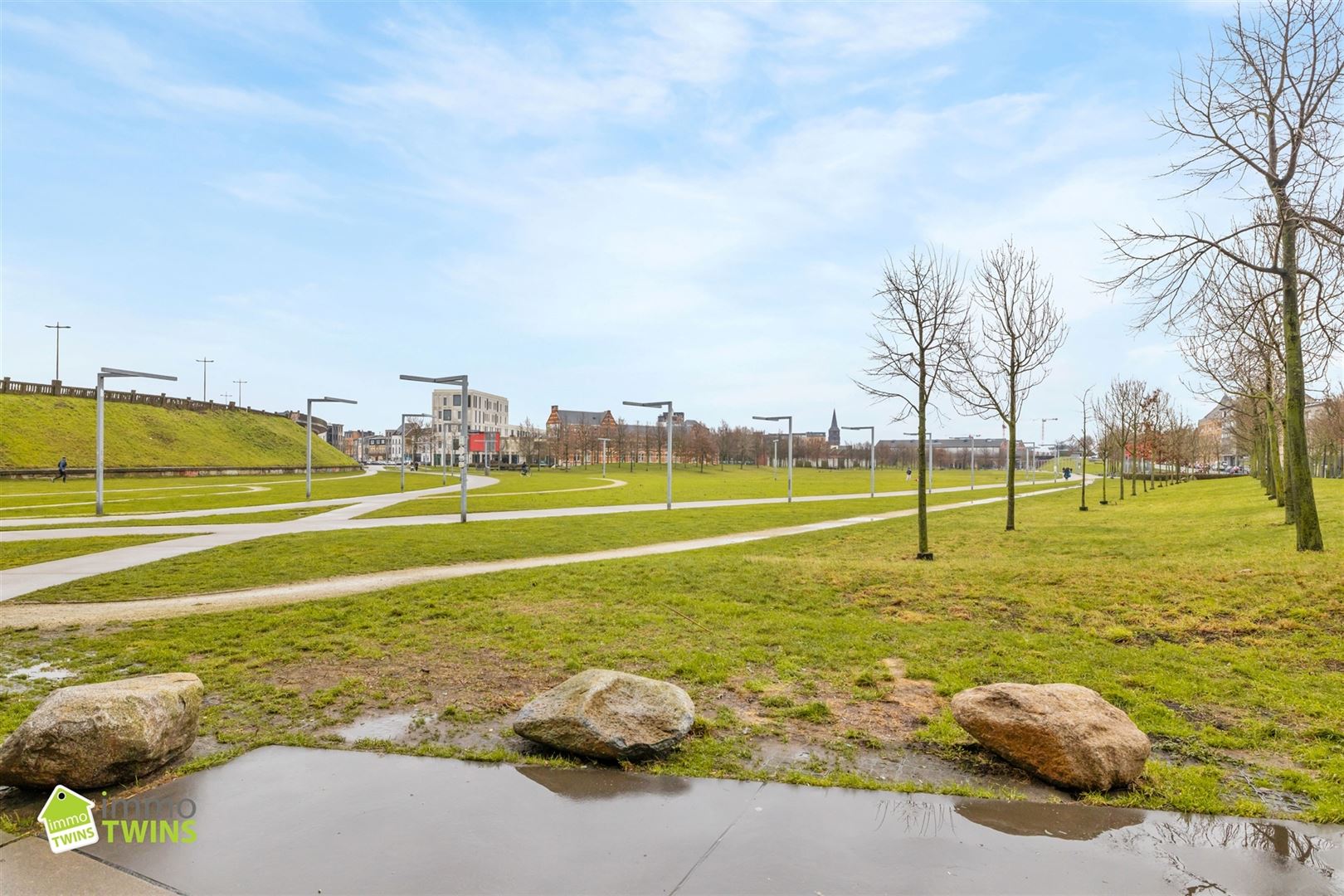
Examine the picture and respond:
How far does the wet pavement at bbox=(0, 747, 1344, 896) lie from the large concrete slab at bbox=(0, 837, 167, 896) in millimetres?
33

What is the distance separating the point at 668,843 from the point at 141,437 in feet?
275

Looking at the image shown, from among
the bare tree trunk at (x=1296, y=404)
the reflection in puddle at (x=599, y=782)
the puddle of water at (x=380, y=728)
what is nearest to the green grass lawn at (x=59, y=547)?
the puddle of water at (x=380, y=728)

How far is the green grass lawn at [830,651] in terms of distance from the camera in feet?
19.6

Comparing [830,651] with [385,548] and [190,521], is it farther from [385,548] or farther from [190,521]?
[190,521]

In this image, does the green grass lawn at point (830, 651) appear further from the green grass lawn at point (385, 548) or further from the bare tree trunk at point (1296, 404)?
the green grass lawn at point (385, 548)

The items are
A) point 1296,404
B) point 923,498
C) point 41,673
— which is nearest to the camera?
point 41,673

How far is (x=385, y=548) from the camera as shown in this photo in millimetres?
17578

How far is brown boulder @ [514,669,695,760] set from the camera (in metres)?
5.54

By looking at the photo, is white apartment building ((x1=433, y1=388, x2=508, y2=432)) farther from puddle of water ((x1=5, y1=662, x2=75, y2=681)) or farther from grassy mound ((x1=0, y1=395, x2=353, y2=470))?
puddle of water ((x1=5, y1=662, x2=75, y2=681))

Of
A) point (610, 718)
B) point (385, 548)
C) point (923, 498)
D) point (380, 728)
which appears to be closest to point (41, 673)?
point (380, 728)

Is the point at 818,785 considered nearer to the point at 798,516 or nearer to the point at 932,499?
the point at 798,516

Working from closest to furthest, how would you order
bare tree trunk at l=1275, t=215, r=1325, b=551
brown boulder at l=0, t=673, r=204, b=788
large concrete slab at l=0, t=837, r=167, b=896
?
large concrete slab at l=0, t=837, r=167, b=896 < brown boulder at l=0, t=673, r=204, b=788 < bare tree trunk at l=1275, t=215, r=1325, b=551

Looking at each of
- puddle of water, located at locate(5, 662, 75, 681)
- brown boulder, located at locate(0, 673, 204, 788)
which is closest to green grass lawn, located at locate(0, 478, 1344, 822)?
puddle of water, located at locate(5, 662, 75, 681)

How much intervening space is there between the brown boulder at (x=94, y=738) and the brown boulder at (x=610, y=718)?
259cm
